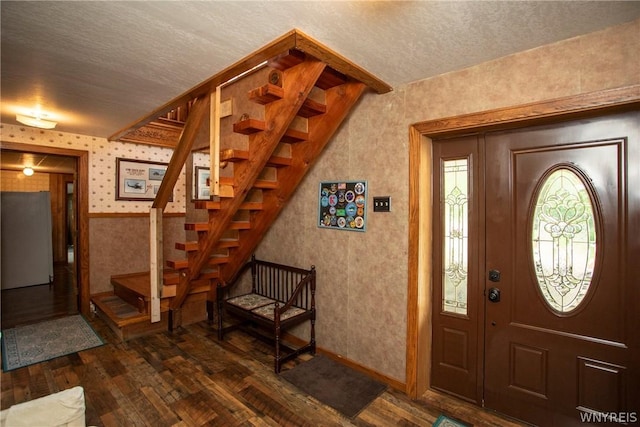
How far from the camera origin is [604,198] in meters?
1.84

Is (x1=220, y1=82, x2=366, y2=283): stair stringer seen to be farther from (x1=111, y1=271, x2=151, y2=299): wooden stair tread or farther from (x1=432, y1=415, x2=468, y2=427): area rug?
(x1=432, y1=415, x2=468, y2=427): area rug

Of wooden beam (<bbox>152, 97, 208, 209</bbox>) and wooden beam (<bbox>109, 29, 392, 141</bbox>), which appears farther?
wooden beam (<bbox>152, 97, 208, 209</bbox>)

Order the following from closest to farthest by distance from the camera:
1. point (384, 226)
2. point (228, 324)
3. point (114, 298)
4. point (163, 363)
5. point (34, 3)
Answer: point (34, 3) < point (384, 226) < point (163, 363) < point (228, 324) < point (114, 298)

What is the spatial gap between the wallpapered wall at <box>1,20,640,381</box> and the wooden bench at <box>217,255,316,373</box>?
0.38 ft

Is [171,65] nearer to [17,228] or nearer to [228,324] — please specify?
[228,324]

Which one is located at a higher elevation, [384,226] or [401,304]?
[384,226]

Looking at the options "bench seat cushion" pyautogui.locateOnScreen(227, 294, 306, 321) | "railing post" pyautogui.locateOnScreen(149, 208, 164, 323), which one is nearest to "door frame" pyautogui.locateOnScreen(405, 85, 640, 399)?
"bench seat cushion" pyautogui.locateOnScreen(227, 294, 306, 321)

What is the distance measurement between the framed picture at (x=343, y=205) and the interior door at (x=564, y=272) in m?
0.98

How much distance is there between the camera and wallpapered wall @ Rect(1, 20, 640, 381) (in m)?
1.77

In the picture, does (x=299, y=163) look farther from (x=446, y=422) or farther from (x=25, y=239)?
(x=25, y=239)

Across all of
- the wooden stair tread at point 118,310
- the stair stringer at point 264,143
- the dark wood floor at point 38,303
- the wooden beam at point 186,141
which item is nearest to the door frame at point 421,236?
the stair stringer at point 264,143

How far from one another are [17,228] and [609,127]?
8.30 m

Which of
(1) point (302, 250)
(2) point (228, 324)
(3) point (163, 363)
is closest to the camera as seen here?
(3) point (163, 363)

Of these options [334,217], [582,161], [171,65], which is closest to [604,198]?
[582,161]
